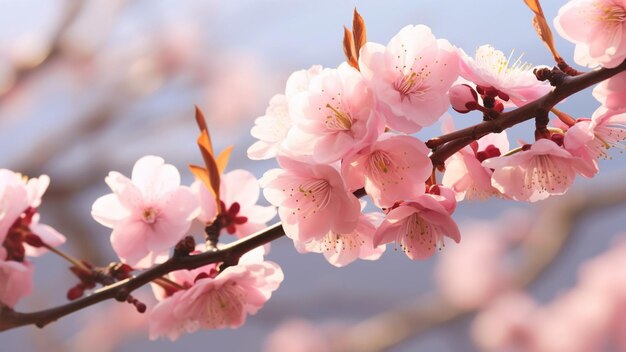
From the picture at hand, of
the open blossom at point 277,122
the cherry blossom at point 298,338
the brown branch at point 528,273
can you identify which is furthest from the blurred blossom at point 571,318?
the open blossom at point 277,122

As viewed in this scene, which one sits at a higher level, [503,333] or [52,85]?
[52,85]

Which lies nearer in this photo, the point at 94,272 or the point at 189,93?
the point at 94,272

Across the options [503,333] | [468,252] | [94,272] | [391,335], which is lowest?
[468,252]

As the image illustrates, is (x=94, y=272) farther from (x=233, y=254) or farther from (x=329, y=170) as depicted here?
(x=329, y=170)

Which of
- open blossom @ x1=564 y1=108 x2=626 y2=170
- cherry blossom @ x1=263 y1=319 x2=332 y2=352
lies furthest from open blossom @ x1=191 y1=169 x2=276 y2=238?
cherry blossom @ x1=263 y1=319 x2=332 y2=352

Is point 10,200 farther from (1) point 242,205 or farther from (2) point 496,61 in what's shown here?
(2) point 496,61

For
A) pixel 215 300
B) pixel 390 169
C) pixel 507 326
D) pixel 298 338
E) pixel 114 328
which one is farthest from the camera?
pixel 298 338

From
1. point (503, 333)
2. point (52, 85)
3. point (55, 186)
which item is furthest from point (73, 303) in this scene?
point (52, 85)

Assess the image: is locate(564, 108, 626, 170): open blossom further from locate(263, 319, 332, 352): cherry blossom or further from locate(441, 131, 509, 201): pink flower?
locate(263, 319, 332, 352): cherry blossom

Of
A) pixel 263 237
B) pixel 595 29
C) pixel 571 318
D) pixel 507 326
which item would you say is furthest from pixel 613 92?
pixel 507 326
